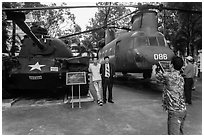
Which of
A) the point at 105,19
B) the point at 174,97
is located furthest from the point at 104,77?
the point at 105,19

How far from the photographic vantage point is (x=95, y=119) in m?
5.38

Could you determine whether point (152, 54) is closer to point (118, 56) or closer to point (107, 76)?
point (107, 76)

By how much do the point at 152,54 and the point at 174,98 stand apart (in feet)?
18.0

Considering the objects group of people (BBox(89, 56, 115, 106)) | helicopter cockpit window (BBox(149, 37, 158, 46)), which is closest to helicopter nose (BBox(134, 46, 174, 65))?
helicopter cockpit window (BBox(149, 37, 158, 46))

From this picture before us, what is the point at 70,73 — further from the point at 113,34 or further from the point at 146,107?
the point at 113,34

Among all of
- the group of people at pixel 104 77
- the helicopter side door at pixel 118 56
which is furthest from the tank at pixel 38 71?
the helicopter side door at pixel 118 56

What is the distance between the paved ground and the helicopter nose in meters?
1.91

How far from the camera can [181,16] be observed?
63.5ft

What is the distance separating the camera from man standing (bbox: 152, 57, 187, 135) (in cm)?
327

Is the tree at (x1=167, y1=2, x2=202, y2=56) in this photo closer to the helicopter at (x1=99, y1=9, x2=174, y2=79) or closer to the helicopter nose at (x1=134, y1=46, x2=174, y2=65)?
the helicopter at (x1=99, y1=9, x2=174, y2=79)

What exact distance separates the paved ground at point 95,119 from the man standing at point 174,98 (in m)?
1.17

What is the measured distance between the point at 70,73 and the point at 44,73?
86 cm

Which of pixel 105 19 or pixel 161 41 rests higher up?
pixel 105 19

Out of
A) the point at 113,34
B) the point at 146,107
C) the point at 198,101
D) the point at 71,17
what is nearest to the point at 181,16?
the point at 113,34
